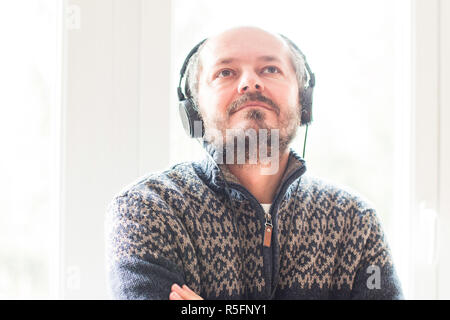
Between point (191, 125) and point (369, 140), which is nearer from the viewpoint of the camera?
point (191, 125)

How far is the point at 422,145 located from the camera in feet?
4.99

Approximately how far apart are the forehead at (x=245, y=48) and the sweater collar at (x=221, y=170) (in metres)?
0.23

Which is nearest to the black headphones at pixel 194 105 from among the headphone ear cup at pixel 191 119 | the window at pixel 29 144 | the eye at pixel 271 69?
the headphone ear cup at pixel 191 119

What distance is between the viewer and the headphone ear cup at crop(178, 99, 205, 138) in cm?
128

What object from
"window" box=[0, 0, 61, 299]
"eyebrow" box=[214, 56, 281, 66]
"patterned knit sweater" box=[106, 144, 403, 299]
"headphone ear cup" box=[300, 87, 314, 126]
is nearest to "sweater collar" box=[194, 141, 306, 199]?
"patterned knit sweater" box=[106, 144, 403, 299]

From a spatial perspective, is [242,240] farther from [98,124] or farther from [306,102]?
[98,124]

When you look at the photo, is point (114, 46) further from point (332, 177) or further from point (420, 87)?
point (420, 87)

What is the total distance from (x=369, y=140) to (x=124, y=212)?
34.4 inches

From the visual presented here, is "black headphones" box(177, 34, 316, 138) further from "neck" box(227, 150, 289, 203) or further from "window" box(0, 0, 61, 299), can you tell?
"window" box(0, 0, 61, 299)

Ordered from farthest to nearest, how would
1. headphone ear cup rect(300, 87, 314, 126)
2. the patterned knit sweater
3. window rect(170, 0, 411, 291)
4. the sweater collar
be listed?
window rect(170, 0, 411, 291) → headphone ear cup rect(300, 87, 314, 126) → the sweater collar → the patterned knit sweater

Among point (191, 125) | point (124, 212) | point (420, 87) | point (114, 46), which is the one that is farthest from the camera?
point (420, 87)

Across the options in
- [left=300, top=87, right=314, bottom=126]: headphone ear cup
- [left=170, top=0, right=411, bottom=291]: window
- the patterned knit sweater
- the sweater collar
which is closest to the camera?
the patterned knit sweater
